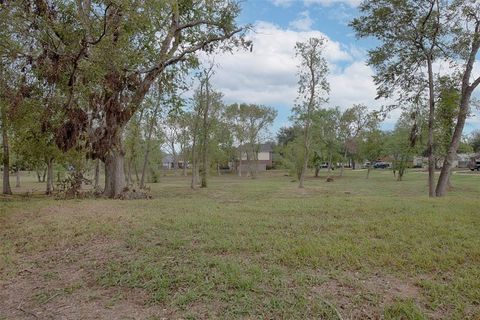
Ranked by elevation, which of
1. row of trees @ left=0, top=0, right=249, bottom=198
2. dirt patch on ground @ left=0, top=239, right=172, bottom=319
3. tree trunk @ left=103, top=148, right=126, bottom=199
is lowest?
dirt patch on ground @ left=0, top=239, right=172, bottom=319

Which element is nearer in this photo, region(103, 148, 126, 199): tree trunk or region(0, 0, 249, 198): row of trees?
region(0, 0, 249, 198): row of trees

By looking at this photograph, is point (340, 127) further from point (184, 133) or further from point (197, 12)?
point (197, 12)

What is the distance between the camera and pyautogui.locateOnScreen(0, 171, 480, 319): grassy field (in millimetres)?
3334

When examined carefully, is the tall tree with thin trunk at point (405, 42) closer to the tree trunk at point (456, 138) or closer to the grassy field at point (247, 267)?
the tree trunk at point (456, 138)

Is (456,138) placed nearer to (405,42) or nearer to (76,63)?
(405,42)

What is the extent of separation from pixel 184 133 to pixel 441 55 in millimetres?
30600

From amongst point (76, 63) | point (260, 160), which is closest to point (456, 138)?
point (76, 63)

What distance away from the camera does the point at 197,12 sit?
481 inches

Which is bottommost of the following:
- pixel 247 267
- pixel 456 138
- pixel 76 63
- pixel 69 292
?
pixel 69 292

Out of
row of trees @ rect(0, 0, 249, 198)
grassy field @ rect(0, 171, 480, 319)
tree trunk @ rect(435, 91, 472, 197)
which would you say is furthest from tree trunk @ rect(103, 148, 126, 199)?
tree trunk @ rect(435, 91, 472, 197)

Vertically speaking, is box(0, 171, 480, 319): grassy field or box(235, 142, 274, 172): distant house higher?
box(235, 142, 274, 172): distant house

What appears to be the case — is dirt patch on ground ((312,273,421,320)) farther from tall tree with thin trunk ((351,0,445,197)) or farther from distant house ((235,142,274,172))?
distant house ((235,142,274,172))

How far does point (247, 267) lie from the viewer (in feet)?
13.4

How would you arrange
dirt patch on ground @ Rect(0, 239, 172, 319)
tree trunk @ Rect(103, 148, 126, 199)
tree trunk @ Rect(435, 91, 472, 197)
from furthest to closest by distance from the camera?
tree trunk @ Rect(103, 148, 126, 199) < tree trunk @ Rect(435, 91, 472, 197) < dirt patch on ground @ Rect(0, 239, 172, 319)
